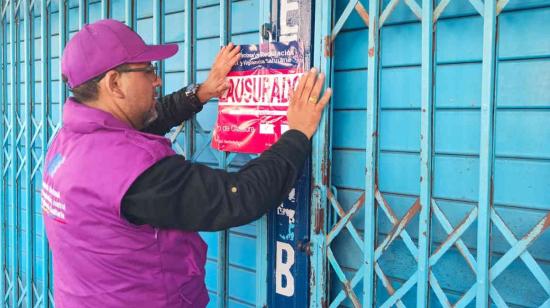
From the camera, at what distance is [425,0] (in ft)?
5.96

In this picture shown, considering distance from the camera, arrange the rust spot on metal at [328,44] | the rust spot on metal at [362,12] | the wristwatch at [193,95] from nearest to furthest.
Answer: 1. the rust spot on metal at [362,12]
2. the rust spot on metal at [328,44]
3. the wristwatch at [193,95]

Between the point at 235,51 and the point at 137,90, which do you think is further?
the point at 235,51

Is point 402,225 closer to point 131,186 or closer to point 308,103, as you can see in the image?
point 308,103

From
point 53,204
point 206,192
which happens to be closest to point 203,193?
point 206,192

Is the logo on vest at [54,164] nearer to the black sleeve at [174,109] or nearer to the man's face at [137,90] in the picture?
the man's face at [137,90]

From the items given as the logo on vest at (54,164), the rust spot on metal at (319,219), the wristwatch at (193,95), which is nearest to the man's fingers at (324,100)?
the rust spot on metal at (319,219)

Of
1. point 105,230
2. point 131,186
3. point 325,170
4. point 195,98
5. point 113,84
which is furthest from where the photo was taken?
point 195,98

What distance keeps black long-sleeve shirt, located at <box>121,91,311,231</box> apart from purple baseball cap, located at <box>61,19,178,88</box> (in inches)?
17.3

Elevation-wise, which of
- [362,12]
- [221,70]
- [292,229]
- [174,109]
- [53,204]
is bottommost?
[292,229]

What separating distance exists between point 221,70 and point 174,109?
1.15 feet

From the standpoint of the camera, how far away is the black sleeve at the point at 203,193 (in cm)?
184

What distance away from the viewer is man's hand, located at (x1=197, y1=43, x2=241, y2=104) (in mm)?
2371

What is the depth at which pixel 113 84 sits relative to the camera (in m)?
2.05

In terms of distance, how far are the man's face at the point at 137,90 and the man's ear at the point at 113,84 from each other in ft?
0.05
